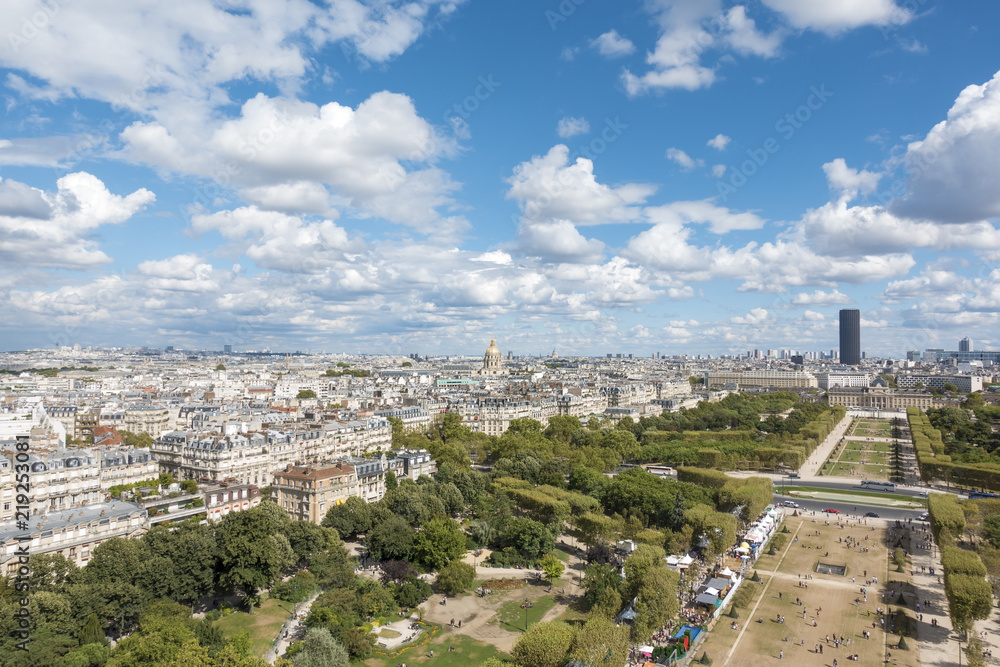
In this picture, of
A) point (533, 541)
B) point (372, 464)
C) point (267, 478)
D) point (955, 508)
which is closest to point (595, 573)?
point (533, 541)

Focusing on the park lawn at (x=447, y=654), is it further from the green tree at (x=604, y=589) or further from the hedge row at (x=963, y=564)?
the hedge row at (x=963, y=564)

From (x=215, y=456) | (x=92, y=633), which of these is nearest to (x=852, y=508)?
(x=215, y=456)

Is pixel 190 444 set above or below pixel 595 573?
above

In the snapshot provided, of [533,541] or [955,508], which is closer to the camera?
[533,541]

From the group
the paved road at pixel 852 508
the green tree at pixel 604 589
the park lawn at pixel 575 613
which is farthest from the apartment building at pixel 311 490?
the paved road at pixel 852 508

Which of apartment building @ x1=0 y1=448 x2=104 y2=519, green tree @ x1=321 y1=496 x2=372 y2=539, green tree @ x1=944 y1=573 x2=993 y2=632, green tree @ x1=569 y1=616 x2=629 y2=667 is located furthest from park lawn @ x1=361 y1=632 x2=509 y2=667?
apartment building @ x1=0 y1=448 x2=104 y2=519

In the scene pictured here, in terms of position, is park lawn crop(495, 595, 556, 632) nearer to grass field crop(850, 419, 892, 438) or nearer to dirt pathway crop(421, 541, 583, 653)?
dirt pathway crop(421, 541, 583, 653)

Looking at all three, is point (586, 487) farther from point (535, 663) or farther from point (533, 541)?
point (535, 663)
